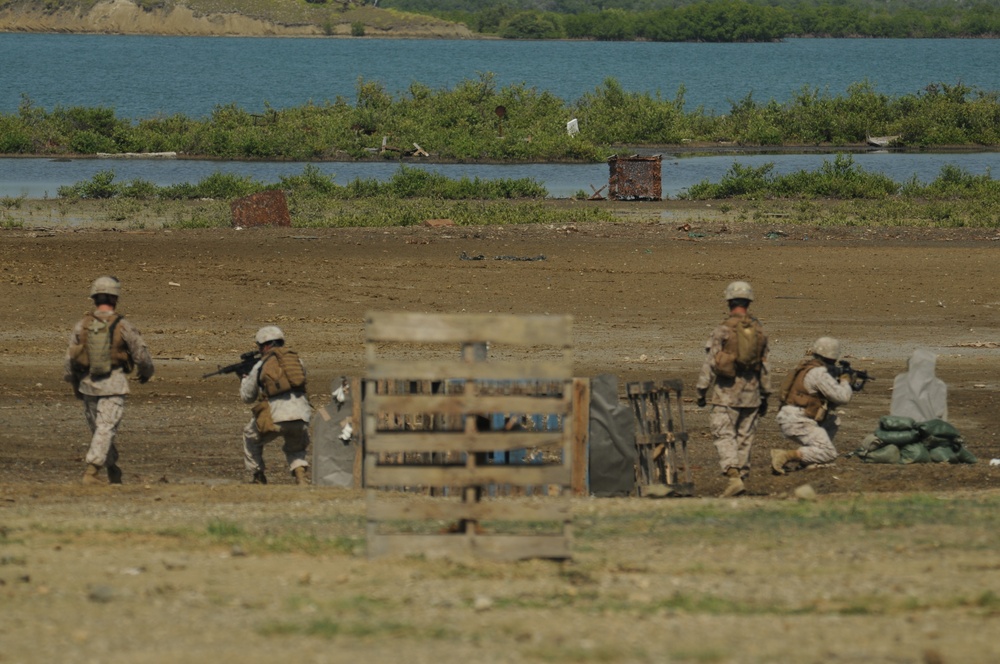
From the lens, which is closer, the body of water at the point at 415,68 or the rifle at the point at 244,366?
the rifle at the point at 244,366

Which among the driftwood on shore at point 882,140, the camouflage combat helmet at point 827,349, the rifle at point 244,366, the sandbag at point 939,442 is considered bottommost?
the sandbag at point 939,442

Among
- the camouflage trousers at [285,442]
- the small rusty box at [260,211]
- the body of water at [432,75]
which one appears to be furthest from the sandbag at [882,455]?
the body of water at [432,75]

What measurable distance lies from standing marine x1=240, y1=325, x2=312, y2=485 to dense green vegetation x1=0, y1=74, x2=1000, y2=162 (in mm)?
31729

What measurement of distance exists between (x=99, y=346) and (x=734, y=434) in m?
4.75

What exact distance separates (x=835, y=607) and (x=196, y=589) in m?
3.05

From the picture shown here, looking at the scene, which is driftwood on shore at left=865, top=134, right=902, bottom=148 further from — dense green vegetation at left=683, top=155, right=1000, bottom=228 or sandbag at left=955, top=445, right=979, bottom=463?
sandbag at left=955, top=445, right=979, bottom=463

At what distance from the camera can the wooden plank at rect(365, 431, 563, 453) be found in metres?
8.59

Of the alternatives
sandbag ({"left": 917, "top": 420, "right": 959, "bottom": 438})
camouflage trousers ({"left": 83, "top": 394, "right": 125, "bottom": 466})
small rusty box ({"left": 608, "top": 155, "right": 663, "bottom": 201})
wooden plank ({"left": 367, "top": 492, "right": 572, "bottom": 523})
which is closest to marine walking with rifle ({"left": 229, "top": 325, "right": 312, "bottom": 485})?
camouflage trousers ({"left": 83, "top": 394, "right": 125, "bottom": 466})

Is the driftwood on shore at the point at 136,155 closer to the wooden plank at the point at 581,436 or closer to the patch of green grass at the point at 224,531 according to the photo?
the wooden plank at the point at 581,436

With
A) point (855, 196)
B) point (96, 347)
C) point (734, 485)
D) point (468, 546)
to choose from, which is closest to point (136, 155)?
point (855, 196)

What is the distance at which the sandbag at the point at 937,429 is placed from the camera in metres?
13.8

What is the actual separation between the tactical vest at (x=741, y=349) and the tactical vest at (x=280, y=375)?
10.3 feet

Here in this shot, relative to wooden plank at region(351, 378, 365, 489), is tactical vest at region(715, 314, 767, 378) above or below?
above

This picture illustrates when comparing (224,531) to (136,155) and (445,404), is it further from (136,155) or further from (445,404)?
(136,155)
